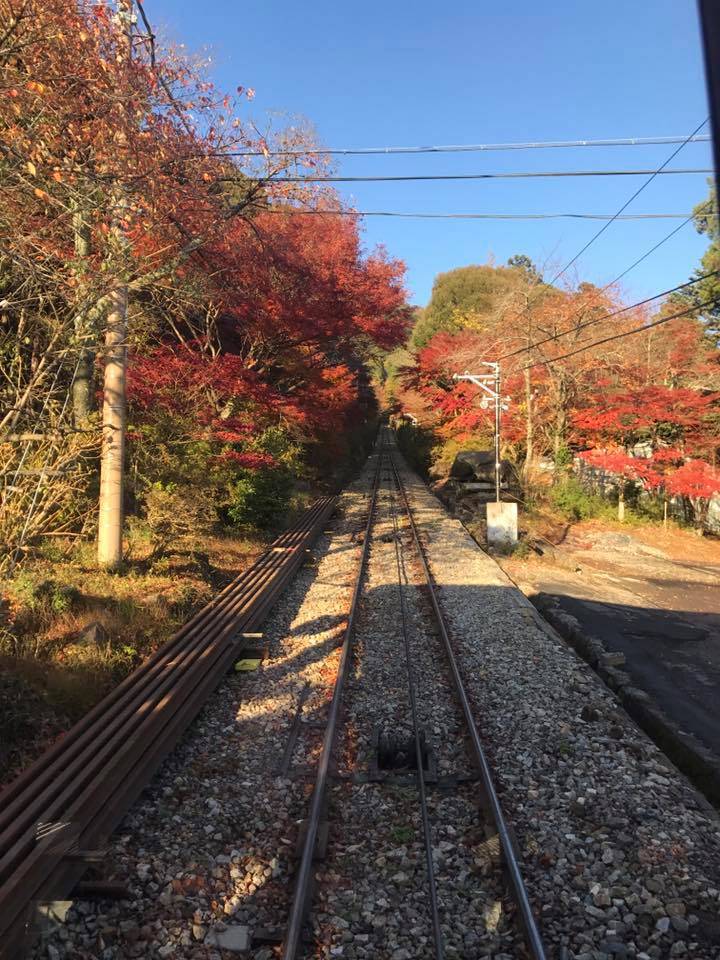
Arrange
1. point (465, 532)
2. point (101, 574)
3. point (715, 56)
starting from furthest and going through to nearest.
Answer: point (465, 532) < point (101, 574) < point (715, 56)

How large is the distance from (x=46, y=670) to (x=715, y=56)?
6.53 metres

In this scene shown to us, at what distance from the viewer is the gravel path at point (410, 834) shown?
136 inches

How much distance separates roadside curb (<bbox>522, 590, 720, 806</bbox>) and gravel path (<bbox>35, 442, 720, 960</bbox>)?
0.92 ft

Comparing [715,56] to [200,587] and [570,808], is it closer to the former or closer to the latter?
[570,808]

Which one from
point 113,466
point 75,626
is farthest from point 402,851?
point 113,466

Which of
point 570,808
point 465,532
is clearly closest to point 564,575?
point 465,532

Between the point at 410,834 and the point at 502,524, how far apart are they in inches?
465

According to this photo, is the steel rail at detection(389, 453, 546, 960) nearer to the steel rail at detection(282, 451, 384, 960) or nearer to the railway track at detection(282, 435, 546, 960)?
the railway track at detection(282, 435, 546, 960)

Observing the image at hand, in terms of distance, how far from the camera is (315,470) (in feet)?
89.6

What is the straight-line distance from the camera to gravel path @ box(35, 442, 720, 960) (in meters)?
3.45

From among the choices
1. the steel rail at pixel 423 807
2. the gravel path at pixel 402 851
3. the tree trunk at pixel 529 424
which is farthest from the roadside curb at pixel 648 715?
the tree trunk at pixel 529 424

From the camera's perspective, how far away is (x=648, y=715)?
6520 mm

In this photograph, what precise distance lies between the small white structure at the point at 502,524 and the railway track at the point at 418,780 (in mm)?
6903

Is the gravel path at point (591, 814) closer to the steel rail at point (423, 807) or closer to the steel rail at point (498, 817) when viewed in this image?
the steel rail at point (498, 817)
